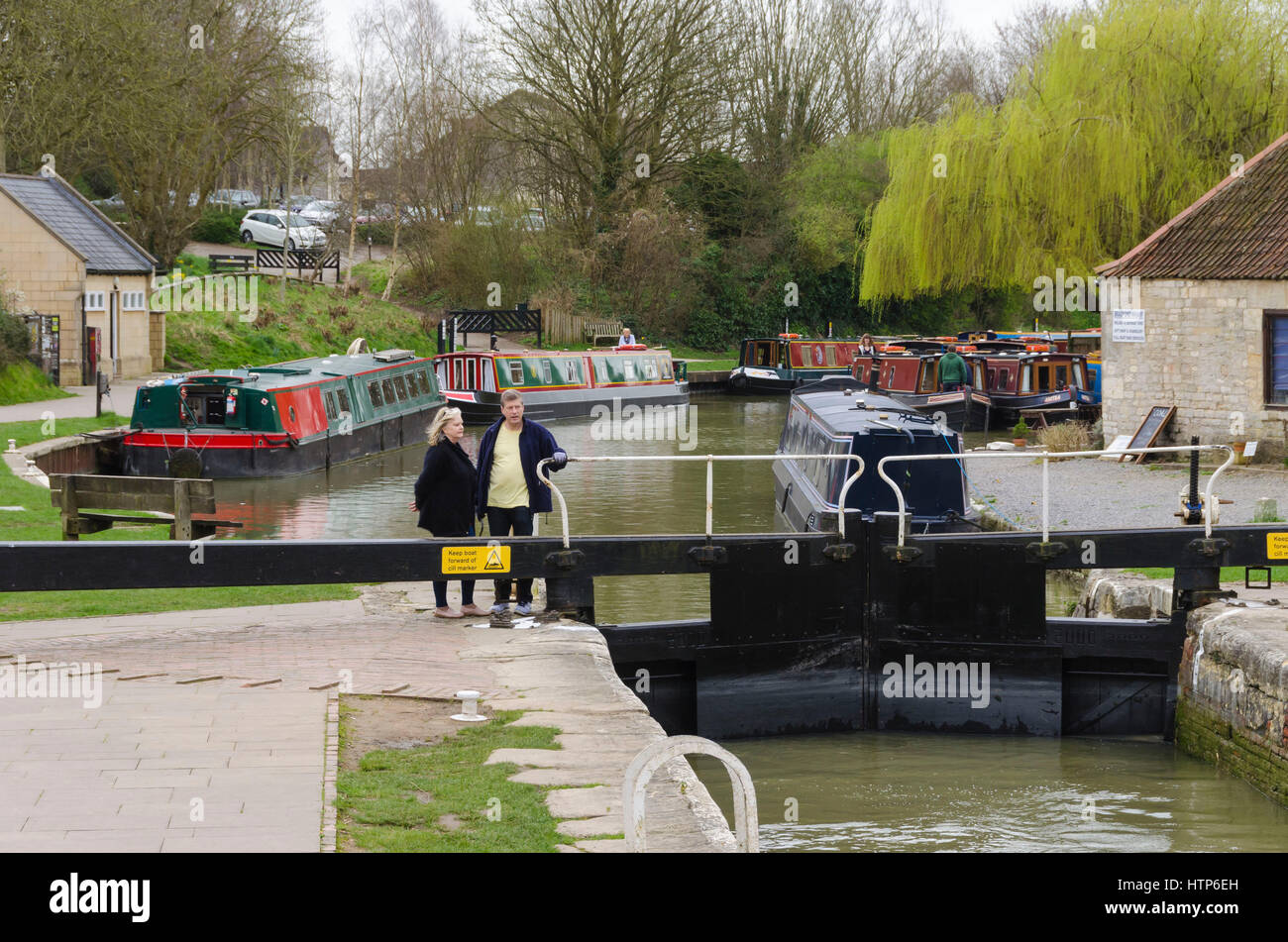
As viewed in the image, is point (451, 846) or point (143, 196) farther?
point (143, 196)

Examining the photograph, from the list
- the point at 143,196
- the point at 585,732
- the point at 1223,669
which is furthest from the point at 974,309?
the point at 585,732

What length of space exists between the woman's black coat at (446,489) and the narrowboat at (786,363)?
3411 cm

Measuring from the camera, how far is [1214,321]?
22609 mm

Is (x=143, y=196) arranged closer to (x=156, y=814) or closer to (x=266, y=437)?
(x=266, y=437)

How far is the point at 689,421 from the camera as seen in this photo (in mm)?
37719

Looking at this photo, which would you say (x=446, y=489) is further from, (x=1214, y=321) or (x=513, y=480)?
(x=1214, y=321)

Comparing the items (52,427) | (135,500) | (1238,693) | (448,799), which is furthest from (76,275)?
(448,799)

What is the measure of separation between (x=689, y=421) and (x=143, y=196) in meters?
16.5

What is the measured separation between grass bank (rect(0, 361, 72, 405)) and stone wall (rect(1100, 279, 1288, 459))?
64.2 ft

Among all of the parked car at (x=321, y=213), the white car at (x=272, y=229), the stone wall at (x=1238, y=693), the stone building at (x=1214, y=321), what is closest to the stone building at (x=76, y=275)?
the white car at (x=272, y=229)

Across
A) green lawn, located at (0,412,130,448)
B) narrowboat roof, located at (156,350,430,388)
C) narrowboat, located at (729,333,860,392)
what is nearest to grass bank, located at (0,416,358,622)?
green lawn, located at (0,412,130,448)

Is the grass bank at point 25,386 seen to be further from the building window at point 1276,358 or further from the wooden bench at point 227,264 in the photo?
the building window at point 1276,358

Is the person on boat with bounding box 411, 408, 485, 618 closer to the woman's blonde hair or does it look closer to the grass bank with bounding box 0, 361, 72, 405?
the woman's blonde hair

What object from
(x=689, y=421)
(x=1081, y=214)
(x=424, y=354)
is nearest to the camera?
(x=1081, y=214)
